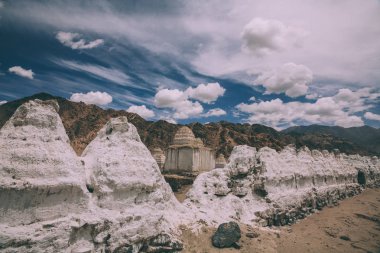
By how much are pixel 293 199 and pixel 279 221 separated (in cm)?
196

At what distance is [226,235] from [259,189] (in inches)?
145

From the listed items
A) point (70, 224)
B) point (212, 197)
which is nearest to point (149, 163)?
point (70, 224)

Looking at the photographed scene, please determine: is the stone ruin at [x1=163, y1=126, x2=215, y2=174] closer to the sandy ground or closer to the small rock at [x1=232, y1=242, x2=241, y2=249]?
the sandy ground

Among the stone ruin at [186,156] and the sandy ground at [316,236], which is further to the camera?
the stone ruin at [186,156]

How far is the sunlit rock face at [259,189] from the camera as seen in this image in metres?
10.8

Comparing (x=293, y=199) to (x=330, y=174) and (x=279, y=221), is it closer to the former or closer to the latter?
(x=279, y=221)

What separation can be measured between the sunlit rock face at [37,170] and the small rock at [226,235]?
163 inches

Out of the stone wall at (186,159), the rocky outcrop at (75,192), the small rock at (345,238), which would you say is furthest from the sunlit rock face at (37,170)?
the stone wall at (186,159)

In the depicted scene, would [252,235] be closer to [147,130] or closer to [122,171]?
[122,171]

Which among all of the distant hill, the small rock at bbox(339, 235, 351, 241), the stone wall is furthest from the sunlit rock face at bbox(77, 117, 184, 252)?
the distant hill

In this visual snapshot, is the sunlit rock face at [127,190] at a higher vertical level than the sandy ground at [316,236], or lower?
higher

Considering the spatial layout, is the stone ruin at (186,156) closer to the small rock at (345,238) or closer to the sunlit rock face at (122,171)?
the small rock at (345,238)

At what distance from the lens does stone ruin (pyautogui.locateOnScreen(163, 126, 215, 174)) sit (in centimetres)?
2941

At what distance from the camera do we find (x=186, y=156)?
29.7 meters
